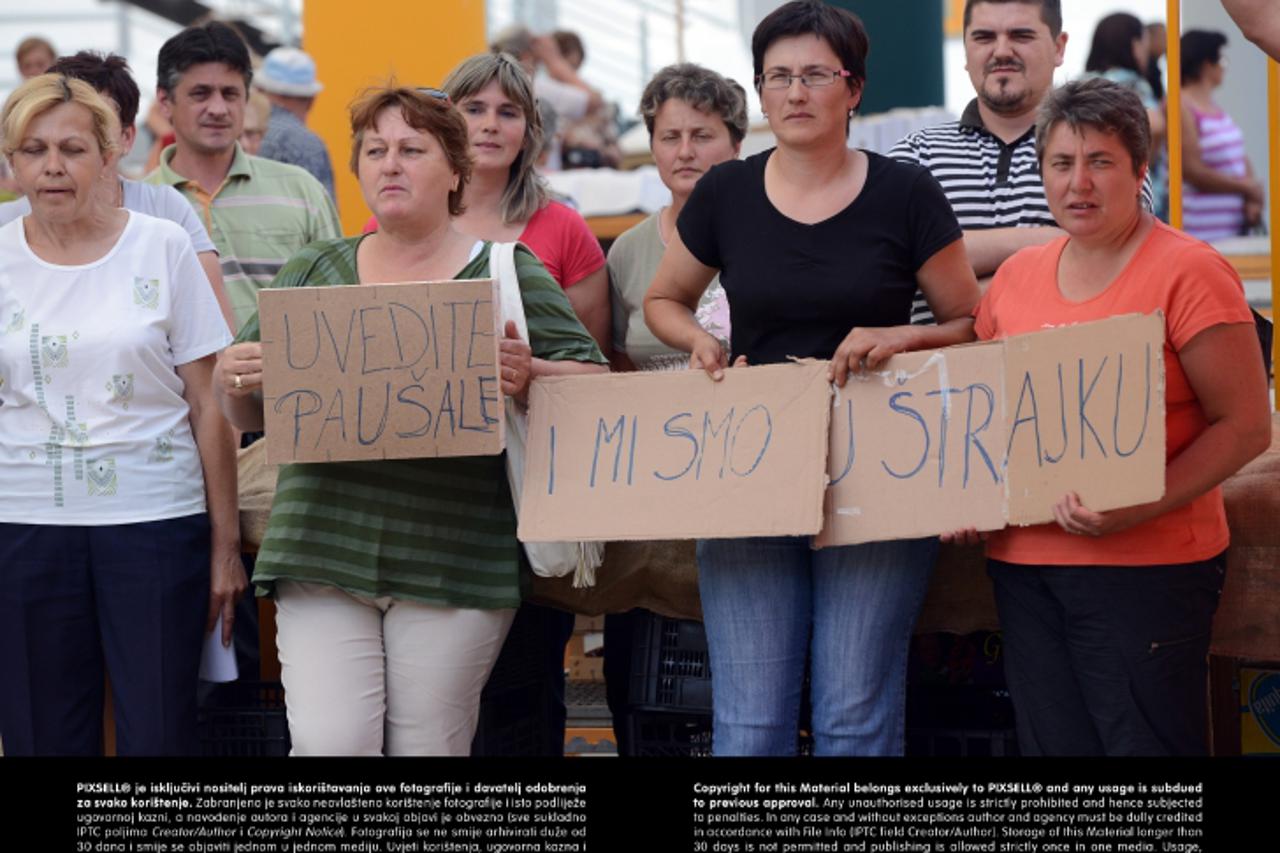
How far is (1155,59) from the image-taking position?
27.7 ft

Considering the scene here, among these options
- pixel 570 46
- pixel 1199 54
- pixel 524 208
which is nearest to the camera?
pixel 524 208

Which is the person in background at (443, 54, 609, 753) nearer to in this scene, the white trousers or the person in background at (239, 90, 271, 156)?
the white trousers

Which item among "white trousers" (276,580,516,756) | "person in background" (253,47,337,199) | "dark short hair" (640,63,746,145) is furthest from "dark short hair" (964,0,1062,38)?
"person in background" (253,47,337,199)

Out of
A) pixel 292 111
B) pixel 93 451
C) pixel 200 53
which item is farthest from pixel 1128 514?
pixel 292 111

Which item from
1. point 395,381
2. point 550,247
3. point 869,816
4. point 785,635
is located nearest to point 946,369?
point 785,635

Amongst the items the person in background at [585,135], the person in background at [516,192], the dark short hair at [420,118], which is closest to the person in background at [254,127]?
the person in background at [516,192]

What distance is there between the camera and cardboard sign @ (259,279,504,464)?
10.6 ft

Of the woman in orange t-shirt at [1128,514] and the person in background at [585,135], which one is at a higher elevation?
the person in background at [585,135]

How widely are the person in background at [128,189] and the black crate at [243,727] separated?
951 millimetres

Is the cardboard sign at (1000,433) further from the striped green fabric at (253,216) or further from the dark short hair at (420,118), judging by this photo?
the striped green fabric at (253,216)

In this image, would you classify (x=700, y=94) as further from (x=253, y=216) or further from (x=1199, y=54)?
(x=1199, y=54)

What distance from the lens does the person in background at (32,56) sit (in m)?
8.87

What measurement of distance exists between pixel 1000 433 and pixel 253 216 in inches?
105

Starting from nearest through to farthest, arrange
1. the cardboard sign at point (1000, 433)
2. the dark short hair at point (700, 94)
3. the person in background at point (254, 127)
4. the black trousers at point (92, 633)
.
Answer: the cardboard sign at point (1000, 433)
the black trousers at point (92, 633)
the dark short hair at point (700, 94)
the person in background at point (254, 127)
